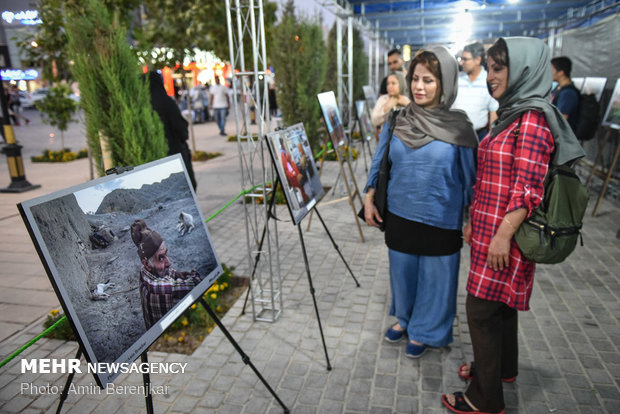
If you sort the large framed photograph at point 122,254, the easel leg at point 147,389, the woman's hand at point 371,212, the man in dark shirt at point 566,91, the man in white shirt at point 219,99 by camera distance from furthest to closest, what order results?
the man in white shirt at point 219,99
the man in dark shirt at point 566,91
the woman's hand at point 371,212
the easel leg at point 147,389
the large framed photograph at point 122,254

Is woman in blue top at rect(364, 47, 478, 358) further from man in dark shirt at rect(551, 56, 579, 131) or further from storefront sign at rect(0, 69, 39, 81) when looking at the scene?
storefront sign at rect(0, 69, 39, 81)

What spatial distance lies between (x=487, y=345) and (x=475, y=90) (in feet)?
11.6

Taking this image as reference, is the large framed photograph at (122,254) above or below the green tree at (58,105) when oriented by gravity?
below

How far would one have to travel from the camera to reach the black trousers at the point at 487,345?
2.52 meters

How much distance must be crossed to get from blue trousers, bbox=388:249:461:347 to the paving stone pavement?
0.22 metres

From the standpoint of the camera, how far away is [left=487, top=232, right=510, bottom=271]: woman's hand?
2.32 metres

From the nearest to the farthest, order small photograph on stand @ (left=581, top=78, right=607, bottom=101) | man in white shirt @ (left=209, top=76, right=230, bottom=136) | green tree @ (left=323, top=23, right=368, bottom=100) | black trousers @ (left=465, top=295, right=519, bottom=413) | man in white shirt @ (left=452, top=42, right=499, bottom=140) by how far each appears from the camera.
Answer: black trousers @ (left=465, top=295, right=519, bottom=413) → man in white shirt @ (left=452, top=42, right=499, bottom=140) → small photograph on stand @ (left=581, top=78, right=607, bottom=101) → man in white shirt @ (left=209, top=76, right=230, bottom=136) → green tree @ (left=323, top=23, right=368, bottom=100)

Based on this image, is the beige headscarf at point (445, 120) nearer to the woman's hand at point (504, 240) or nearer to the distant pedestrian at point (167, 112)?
the woman's hand at point (504, 240)

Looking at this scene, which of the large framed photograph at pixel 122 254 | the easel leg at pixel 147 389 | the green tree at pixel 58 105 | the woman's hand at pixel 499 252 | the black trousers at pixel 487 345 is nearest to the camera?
the large framed photograph at pixel 122 254

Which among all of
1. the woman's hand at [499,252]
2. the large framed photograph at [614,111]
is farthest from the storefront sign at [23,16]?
the large framed photograph at [614,111]

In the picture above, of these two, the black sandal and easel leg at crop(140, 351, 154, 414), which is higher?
easel leg at crop(140, 351, 154, 414)

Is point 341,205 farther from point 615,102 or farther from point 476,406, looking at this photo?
point 476,406

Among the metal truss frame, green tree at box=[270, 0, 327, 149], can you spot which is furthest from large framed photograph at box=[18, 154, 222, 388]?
green tree at box=[270, 0, 327, 149]

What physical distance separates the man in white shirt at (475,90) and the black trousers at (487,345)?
126 inches
